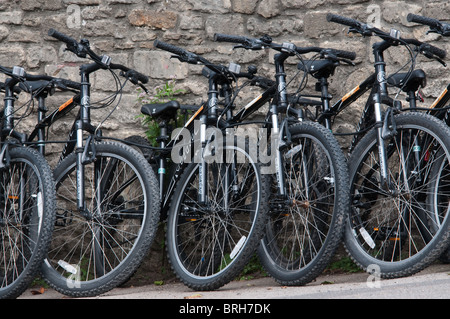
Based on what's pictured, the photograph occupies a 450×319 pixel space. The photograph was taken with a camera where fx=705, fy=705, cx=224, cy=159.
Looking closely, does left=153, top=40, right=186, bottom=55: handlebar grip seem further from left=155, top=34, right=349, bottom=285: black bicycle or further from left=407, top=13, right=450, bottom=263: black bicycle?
left=407, top=13, right=450, bottom=263: black bicycle

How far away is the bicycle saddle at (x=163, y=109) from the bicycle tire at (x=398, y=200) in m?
1.35

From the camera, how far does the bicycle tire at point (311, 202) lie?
163 inches

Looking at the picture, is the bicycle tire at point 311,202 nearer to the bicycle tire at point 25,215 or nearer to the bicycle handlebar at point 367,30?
the bicycle handlebar at point 367,30

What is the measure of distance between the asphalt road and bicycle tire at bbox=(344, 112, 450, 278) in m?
0.14

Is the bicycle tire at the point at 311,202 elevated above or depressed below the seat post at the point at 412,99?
below

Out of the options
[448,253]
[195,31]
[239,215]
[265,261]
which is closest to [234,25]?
[195,31]

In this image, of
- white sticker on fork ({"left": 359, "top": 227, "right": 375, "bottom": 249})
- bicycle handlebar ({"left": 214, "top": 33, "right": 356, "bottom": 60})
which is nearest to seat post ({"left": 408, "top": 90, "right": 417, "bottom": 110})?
bicycle handlebar ({"left": 214, "top": 33, "right": 356, "bottom": 60})

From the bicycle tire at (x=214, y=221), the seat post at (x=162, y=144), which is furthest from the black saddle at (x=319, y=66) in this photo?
the seat post at (x=162, y=144)

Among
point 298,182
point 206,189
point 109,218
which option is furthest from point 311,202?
point 109,218

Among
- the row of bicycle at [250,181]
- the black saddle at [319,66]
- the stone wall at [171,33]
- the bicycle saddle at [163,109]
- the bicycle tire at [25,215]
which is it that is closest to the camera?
the row of bicycle at [250,181]

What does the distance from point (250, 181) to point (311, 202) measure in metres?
0.44

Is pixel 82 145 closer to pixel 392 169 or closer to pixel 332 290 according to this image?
pixel 332 290
